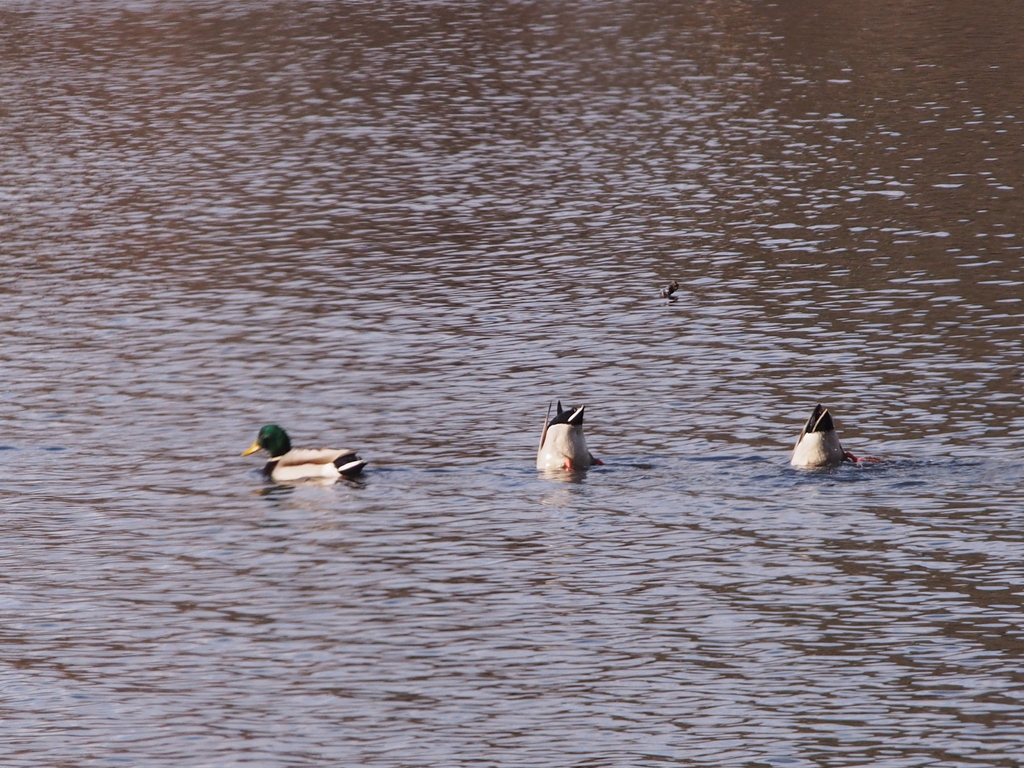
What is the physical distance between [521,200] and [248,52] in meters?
28.1

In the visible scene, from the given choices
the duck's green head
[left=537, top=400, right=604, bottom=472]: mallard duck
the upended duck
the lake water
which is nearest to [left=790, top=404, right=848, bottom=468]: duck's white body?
the upended duck

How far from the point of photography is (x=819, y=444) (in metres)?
23.8

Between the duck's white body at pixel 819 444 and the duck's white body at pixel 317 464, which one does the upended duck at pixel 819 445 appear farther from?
the duck's white body at pixel 317 464

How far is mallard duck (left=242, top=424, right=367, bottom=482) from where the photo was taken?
25.3 meters

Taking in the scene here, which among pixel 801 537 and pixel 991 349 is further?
pixel 991 349

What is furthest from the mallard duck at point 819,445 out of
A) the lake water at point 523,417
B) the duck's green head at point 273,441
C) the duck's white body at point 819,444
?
the duck's green head at point 273,441

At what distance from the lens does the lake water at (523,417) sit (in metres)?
17.8

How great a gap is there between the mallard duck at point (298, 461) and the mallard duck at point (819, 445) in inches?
267

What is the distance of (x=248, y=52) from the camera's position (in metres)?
68.9

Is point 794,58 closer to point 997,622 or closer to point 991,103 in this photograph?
point 991,103

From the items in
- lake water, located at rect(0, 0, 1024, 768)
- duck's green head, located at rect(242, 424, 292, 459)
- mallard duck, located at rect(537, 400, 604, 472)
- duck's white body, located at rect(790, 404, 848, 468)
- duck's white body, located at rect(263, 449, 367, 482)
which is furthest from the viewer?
duck's green head, located at rect(242, 424, 292, 459)

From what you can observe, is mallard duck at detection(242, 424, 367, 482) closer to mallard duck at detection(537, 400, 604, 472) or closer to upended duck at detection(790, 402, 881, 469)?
mallard duck at detection(537, 400, 604, 472)

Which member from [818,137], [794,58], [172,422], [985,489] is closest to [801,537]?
[985,489]

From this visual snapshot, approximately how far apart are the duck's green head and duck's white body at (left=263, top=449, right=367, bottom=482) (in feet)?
1.04
